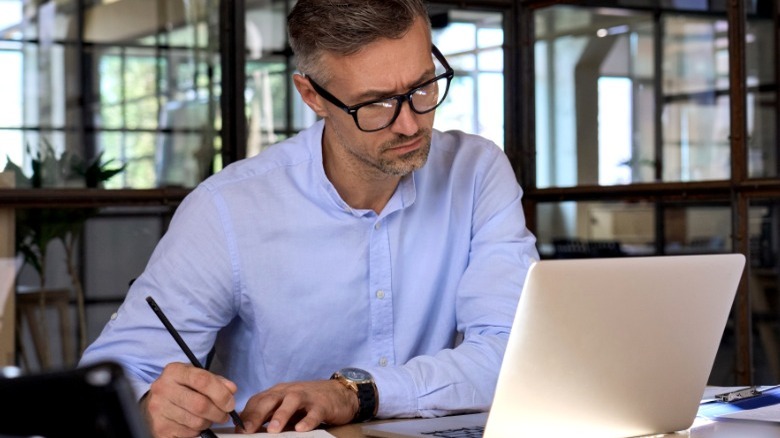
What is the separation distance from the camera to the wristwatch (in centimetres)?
155

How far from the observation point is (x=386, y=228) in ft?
6.45

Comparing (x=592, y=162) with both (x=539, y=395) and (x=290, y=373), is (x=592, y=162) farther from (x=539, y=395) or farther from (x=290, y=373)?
(x=539, y=395)

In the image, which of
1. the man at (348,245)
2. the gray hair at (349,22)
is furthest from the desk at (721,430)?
the gray hair at (349,22)

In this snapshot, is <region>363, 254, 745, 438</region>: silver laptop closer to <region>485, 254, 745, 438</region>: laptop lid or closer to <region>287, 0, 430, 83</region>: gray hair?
<region>485, 254, 745, 438</region>: laptop lid

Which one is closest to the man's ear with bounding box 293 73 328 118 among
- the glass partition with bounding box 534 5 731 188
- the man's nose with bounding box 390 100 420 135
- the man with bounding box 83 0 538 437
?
the man with bounding box 83 0 538 437

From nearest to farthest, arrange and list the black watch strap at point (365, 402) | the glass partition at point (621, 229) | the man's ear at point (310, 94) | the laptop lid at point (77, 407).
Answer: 1. the laptop lid at point (77, 407)
2. the black watch strap at point (365, 402)
3. the man's ear at point (310, 94)
4. the glass partition at point (621, 229)

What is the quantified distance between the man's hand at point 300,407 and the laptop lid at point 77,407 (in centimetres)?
86

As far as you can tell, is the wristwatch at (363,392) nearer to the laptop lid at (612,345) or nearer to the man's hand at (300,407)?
the man's hand at (300,407)

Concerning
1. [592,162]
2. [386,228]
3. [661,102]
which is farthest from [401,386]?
[661,102]

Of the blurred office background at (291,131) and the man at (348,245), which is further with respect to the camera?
the blurred office background at (291,131)

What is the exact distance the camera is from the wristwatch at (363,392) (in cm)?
155

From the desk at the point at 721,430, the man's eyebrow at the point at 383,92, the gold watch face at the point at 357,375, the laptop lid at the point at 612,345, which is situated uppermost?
the man's eyebrow at the point at 383,92

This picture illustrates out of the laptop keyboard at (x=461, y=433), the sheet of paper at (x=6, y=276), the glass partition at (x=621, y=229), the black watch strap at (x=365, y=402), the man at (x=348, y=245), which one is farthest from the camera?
the glass partition at (x=621, y=229)

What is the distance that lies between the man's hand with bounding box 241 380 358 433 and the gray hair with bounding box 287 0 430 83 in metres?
0.62
